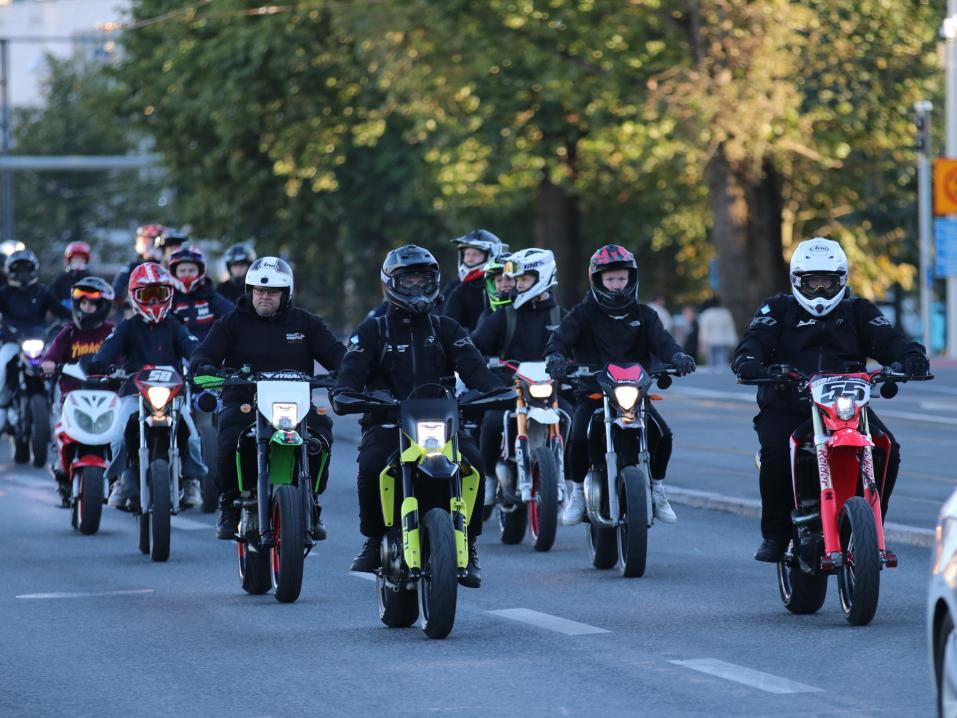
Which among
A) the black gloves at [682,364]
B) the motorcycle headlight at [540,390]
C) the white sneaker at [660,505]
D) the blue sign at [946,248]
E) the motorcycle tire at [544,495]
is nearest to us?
the black gloves at [682,364]

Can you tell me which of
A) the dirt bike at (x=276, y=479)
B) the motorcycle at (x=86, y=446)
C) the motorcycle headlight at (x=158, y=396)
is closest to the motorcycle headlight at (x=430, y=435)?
the dirt bike at (x=276, y=479)

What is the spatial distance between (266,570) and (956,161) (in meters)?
28.7

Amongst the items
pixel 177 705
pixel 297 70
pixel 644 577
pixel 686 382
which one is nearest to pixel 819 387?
pixel 644 577

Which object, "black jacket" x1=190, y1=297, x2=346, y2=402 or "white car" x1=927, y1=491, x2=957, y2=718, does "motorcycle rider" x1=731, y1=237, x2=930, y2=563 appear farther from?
"white car" x1=927, y1=491, x2=957, y2=718

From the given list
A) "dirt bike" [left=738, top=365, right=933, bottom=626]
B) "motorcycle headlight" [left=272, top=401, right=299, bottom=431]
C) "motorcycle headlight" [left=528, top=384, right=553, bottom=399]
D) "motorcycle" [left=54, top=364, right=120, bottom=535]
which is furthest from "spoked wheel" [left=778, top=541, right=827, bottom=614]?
"motorcycle" [left=54, top=364, right=120, bottom=535]

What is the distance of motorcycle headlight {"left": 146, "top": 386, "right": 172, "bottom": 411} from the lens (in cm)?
1345

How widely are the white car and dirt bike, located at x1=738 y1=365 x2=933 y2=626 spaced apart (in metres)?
3.13

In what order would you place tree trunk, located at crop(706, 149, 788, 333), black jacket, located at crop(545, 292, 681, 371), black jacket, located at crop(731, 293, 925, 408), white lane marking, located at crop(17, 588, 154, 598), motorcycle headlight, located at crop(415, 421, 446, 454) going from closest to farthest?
motorcycle headlight, located at crop(415, 421, 446, 454) < black jacket, located at crop(731, 293, 925, 408) < white lane marking, located at crop(17, 588, 154, 598) < black jacket, located at crop(545, 292, 681, 371) < tree trunk, located at crop(706, 149, 788, 333)

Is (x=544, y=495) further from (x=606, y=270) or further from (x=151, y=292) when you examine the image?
(x=151, y=292)

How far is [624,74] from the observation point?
40.2 meters

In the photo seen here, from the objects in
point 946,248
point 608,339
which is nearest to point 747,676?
point 608,339

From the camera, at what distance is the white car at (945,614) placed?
6168 mm

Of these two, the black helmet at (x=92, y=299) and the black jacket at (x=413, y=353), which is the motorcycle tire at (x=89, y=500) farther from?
the black jacket at (x=413, y=353)

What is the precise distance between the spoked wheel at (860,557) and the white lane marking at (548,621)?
3.58 ft
